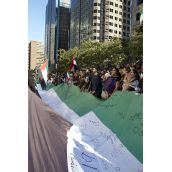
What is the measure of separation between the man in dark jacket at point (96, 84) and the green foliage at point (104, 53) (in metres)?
0.07

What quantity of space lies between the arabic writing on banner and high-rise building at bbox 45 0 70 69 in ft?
1.95

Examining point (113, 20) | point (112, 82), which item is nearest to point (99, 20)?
point (113, 20)

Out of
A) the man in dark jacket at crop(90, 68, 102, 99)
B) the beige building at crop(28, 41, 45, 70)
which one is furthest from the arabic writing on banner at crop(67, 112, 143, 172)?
the beige building at crop(28, 41, 45, 70)

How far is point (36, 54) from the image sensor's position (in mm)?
2502

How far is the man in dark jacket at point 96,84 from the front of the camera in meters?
2.47

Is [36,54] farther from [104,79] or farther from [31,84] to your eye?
[104,79]

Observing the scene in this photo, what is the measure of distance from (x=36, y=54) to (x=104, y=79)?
20.6 inches

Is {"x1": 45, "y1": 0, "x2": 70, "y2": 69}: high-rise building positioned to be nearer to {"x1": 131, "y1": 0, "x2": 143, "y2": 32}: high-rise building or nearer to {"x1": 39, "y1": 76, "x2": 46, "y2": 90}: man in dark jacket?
{"x1": 39, "y1": 76, "x2": 46, "y2": 90}: man in dark jacket

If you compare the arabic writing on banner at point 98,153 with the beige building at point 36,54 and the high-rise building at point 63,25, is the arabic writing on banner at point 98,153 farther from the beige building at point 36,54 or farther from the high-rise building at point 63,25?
the high-rise building at point 63,25

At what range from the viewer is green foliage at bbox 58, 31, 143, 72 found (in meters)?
2.37

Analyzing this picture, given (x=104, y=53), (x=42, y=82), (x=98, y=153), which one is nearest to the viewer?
(x=98, y=153)
